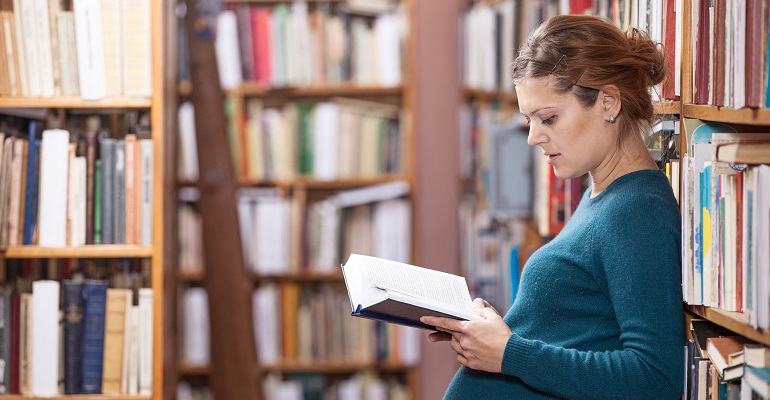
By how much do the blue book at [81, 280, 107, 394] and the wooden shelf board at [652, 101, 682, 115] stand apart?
1.25 meters

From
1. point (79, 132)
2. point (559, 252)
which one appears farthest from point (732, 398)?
point (79, 132)

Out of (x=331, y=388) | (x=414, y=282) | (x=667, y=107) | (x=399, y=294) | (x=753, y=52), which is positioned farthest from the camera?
(x=331, y=388)

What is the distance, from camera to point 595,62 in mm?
1454

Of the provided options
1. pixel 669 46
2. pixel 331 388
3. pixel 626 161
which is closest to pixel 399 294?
pixel 626 161

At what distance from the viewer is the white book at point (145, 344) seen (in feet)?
7.13

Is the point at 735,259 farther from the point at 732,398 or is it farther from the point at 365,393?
the point at 365,393

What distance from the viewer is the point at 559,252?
4.88ft

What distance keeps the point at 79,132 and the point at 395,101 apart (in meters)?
2.19

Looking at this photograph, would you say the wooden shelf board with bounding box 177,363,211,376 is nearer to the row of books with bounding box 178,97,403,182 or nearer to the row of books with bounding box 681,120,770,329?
the row of books with bounding box 178,97,403,182

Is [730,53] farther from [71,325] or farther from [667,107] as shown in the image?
[71,325]

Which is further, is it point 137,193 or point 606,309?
point 137,193

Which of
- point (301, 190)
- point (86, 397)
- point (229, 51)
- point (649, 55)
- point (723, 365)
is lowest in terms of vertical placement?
point (86, 397)

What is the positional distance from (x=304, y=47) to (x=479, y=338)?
2.65 m

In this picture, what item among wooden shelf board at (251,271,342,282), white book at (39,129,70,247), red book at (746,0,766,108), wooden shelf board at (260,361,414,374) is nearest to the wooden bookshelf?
wooden shelf board at (260,361,414,374)
